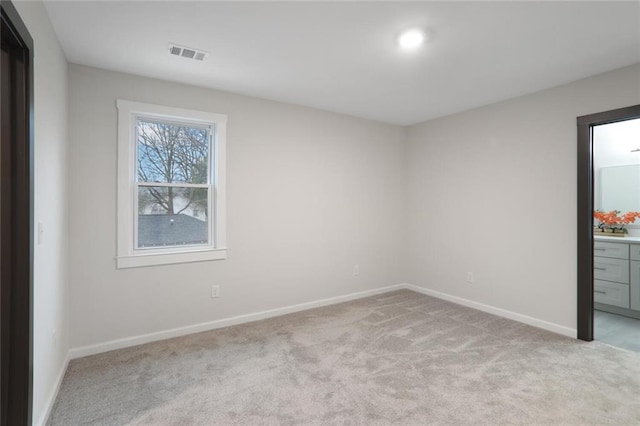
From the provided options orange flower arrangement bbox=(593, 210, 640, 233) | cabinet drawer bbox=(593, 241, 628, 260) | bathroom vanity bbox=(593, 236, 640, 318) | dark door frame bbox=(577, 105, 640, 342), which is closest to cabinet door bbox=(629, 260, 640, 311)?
bathroom vanity bbox=(593, 236, 640, 318)

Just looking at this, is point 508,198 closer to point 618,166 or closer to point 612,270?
point 612,270

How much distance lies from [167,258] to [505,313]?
3.69m

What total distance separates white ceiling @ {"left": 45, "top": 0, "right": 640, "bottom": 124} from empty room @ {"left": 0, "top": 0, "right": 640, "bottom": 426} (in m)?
0.02

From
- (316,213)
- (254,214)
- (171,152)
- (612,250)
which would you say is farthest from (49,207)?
(612,250)

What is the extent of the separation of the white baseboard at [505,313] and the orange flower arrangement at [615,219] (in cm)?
197

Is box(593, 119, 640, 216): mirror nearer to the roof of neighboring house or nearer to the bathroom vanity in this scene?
the bathroom vanity

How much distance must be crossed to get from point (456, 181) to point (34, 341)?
14.2ft

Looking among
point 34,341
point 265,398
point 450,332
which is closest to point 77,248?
point 34,341

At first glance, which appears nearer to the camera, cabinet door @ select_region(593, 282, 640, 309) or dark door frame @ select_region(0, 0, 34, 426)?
dark door frame @ select_region(0, 0, 34, 426)

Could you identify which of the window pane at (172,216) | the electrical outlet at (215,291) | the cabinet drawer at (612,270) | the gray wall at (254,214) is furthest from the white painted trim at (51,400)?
the cabinet drawer at (612,270)

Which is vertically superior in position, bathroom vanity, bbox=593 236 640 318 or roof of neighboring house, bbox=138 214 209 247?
roof of neighboring house, bbox=138 214 209 247

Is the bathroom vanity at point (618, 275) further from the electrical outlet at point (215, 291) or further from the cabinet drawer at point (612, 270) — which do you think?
the electrical outlet at point (215, 291)

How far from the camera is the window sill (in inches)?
117

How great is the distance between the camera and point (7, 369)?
1.59 meters
